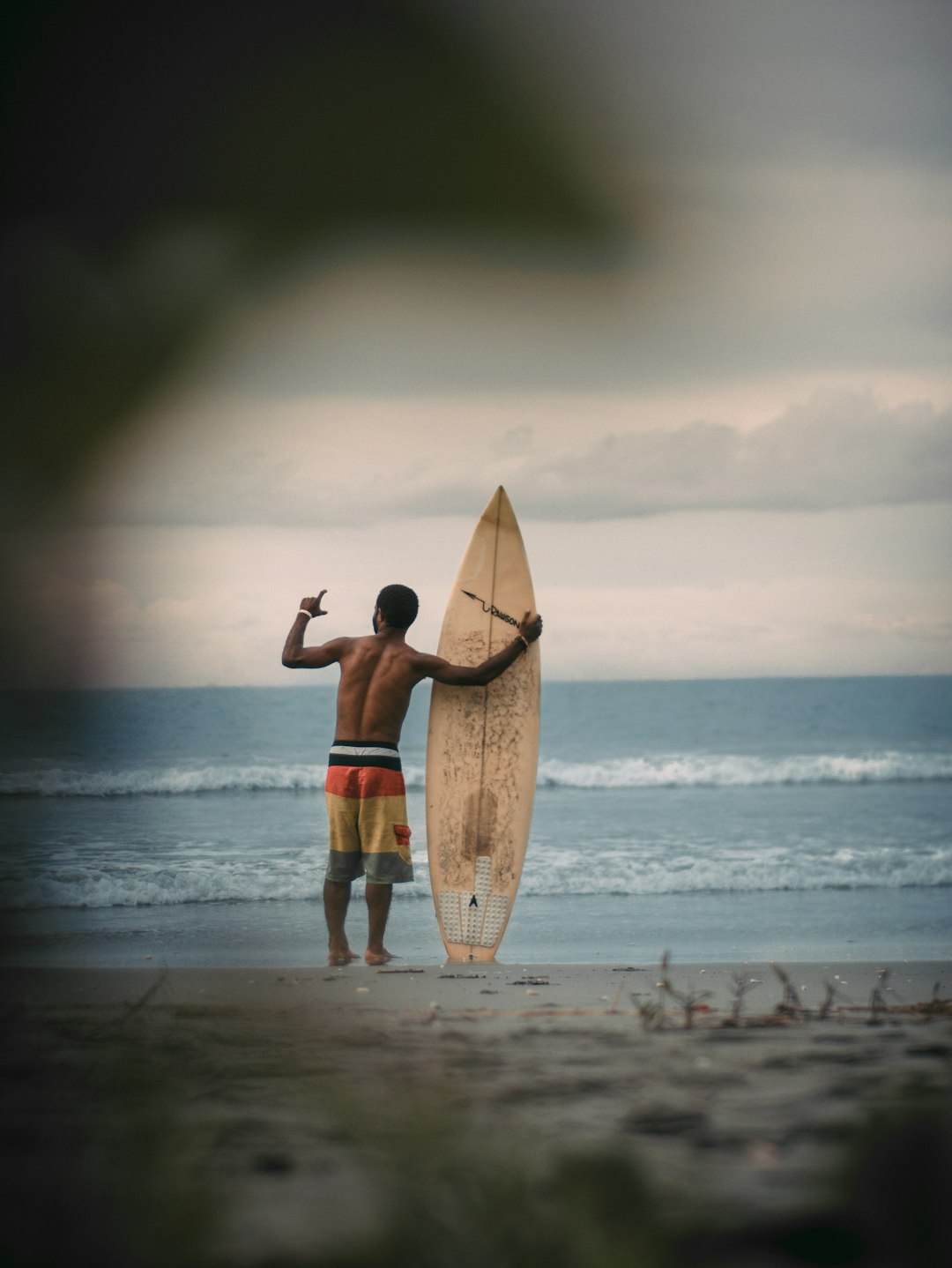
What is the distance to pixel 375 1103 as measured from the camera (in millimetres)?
1934

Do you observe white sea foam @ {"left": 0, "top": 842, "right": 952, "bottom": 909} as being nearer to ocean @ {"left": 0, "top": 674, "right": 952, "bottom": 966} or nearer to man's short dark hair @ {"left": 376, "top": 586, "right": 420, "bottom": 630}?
ocean @ {"left": 0, "top": 674, "right": 952, "bottom": 966}

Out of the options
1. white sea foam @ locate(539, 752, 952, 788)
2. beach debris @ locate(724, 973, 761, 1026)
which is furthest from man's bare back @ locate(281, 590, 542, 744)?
white sea foam @ locate(539, 752, 952, 788)

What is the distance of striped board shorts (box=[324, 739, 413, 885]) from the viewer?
3758 millimetres

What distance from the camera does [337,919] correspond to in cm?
379

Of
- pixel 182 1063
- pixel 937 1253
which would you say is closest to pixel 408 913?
pixel 182 1063

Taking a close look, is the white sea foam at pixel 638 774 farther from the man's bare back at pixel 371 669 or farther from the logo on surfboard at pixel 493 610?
the man's bare back at pixel 371 669

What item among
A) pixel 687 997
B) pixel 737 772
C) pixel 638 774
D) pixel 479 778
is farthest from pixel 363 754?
pixel 737 772

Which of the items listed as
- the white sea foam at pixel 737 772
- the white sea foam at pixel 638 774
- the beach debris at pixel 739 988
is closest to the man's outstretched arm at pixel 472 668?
the beach debris at pixel 739 988

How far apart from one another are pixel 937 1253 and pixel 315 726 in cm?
1758

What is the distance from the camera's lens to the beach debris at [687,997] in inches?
101

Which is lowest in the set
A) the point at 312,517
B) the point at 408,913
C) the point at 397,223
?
the point at 408,913

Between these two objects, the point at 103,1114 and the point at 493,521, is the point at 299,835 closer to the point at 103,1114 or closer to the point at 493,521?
the point at 493,521

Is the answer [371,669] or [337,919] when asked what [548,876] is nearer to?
[337,919]

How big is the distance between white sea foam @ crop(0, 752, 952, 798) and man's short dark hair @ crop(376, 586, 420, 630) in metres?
6.79
